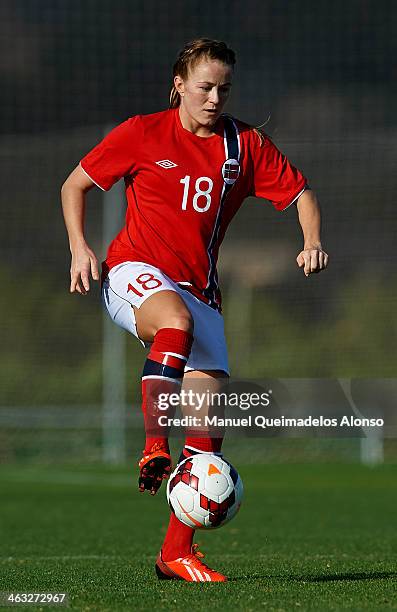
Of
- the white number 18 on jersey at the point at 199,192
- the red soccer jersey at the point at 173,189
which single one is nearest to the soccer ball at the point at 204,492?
the red soccer jersey at the point at 173,189

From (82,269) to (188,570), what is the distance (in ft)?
4.72

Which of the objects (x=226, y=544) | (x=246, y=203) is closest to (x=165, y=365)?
(x=226, y=544)

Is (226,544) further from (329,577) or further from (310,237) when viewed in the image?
(310,237)

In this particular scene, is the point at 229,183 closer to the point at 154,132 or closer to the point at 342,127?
the point at 154,132

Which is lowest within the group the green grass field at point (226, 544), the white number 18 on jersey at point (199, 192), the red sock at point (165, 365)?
the green grass field at point (226, 544)

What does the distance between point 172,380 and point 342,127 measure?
37.1 ft

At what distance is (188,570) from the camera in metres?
5.45

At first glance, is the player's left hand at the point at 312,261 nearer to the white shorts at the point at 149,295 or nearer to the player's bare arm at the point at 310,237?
the player's bare arm at the point at 310,237

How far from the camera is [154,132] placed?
219 inches

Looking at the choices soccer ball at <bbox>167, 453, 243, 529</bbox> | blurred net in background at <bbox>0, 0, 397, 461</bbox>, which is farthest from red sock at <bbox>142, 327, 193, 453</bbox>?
blurred net in background at <bbox>0, 0, 397, 461</bbox>

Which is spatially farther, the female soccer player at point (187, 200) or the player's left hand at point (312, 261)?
the female soccer player at point (187, 200)

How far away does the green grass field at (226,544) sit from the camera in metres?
4.72

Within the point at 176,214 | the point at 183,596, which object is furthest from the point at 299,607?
the point at 176,214

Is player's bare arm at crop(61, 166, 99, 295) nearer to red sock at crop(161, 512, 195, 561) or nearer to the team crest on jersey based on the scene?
the team crest on jersey
